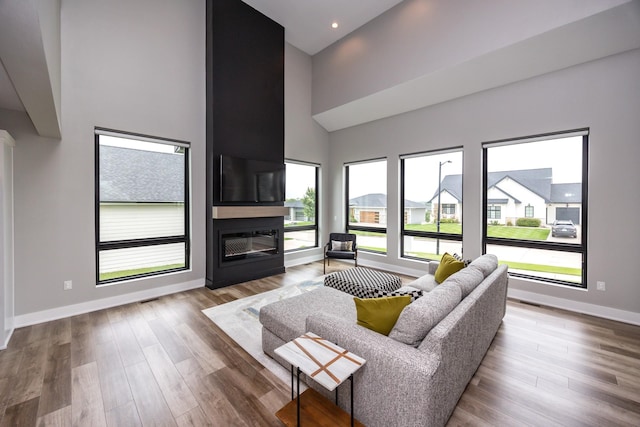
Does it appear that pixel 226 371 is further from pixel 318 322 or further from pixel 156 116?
pixel 156 116

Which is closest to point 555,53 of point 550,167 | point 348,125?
point 550,167

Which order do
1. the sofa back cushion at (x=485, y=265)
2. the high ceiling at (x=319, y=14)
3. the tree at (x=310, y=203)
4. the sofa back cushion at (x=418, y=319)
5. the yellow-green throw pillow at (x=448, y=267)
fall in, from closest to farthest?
the sofa back cushion at (x=418, y=319), the sofa back cushion at (x=485, y=265), the yellow-green throw pillow at (x=448, y=267), the high ceiling at (x=319, y=14), the tree at (x=310, y=203)

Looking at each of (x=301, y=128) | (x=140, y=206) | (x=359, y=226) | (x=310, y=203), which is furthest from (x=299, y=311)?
(x=301, y=128)

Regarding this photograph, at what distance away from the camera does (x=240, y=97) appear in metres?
4.52

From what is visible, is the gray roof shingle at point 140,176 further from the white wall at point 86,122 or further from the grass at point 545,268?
the grass at point 545,268

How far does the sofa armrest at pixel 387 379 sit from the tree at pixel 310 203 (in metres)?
4.63

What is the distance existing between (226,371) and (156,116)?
3.66 meters

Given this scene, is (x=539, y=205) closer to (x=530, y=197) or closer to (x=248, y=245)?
(x=530, y=197)

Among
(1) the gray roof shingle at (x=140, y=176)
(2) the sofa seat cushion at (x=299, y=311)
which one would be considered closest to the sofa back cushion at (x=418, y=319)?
(2) the sofa seat cushion at (x=299, y=311)

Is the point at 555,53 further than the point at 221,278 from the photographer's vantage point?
No

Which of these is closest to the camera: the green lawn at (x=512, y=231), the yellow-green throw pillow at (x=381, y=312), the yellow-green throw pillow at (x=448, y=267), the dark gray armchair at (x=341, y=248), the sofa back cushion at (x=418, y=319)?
the sofa back cushion at (x=418, y=319)

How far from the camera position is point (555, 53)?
322 centimetres

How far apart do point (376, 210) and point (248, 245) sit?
9.44ft

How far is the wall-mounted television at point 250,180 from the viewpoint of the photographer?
4.25 meters
